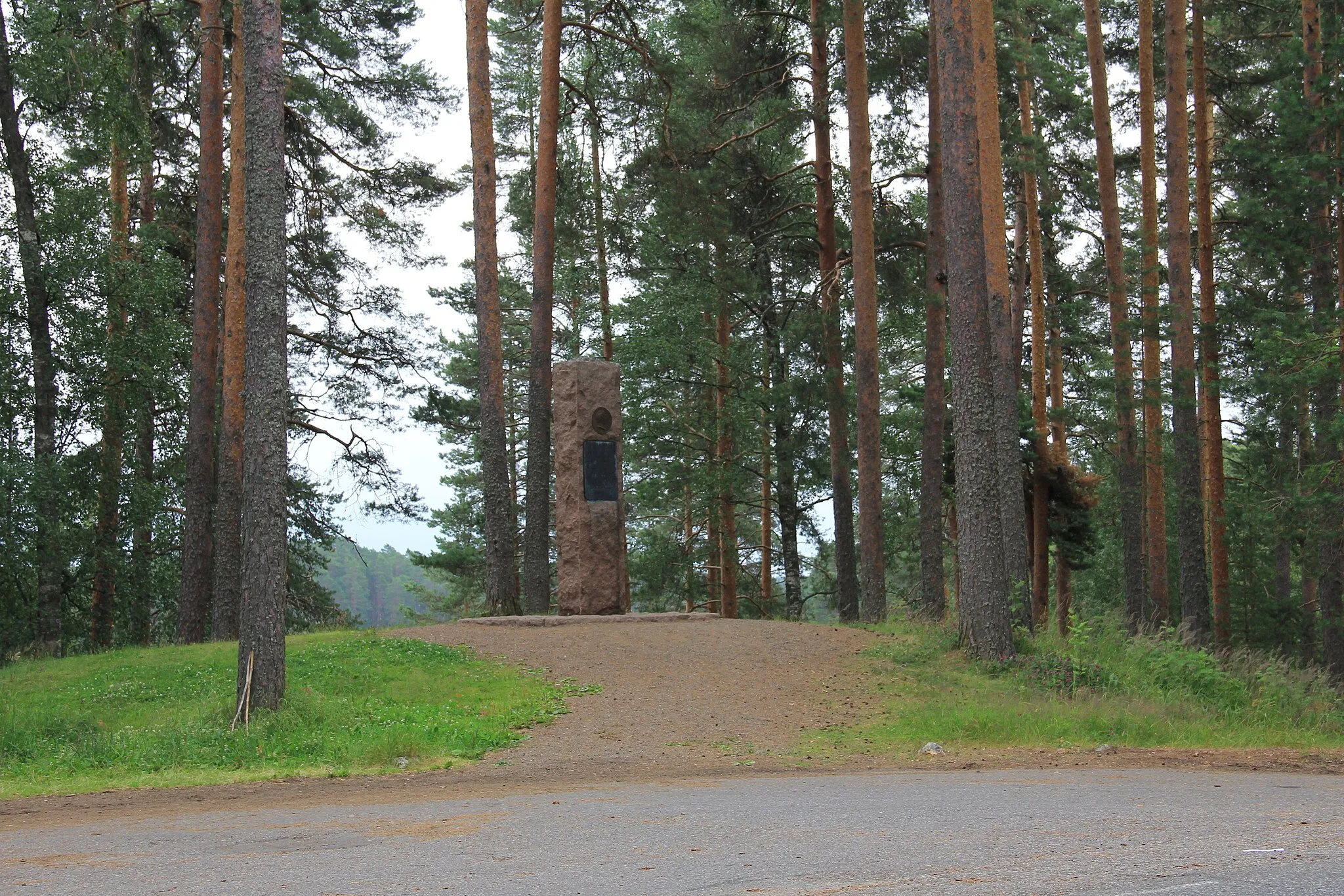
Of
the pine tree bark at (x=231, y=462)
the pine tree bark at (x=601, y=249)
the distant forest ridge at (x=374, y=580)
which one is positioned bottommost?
the distant forest ridge at (x=374, y=580)

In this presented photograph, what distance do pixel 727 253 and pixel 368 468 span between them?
354 inches

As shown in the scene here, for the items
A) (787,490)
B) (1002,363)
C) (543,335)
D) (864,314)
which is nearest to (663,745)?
(1002,363)

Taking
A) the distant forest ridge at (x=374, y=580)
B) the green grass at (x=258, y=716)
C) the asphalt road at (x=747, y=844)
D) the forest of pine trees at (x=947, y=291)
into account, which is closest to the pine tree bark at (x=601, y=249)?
the forest of pine trees at (x=947, y=291)

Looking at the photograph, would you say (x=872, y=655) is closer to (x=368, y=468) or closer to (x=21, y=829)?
(x=21, y=829)

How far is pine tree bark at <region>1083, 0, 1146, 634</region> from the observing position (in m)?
19.7

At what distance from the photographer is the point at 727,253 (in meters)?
22.1

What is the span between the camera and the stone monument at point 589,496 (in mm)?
16391

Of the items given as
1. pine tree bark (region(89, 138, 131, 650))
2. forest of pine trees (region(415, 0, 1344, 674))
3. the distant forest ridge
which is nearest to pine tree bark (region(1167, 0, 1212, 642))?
forest of pine trees (region(415, 0, 1344, 674))

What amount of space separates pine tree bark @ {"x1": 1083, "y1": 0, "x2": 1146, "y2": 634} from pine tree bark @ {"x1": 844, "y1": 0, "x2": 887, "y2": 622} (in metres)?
4.78

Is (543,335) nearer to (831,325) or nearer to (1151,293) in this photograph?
(831,325)

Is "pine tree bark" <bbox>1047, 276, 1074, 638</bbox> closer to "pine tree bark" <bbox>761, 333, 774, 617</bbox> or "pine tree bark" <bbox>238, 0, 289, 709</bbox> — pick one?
"pine tree bark" <bbox>761, 333, 774, 617</bbox>

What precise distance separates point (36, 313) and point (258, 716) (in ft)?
33.8

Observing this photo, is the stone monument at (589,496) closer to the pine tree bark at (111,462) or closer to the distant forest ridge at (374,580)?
the pine tree bark at (111,462)

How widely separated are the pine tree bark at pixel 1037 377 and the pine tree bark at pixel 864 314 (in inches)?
112
